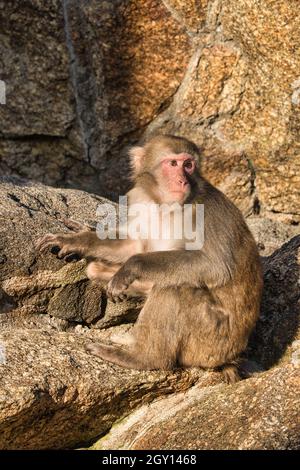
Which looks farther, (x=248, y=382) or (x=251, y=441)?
(x=248, y=382)

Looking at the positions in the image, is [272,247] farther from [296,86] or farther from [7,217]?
[7,217]

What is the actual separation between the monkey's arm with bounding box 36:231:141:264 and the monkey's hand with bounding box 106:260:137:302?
1.30ft

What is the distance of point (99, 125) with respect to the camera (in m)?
7.08

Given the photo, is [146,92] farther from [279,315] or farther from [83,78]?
[279,315]

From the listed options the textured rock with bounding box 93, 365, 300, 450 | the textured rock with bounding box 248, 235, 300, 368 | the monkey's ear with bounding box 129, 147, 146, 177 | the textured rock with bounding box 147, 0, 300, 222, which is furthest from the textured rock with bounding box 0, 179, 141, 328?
the textured rock with bounding box 147, 0, 300, 222

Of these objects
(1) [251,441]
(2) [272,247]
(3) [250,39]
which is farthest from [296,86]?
(1) [251,441]

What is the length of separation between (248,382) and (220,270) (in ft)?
2.02

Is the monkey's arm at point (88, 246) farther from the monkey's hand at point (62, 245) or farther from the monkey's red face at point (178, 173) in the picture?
the monkey's red face at point (178, 173)

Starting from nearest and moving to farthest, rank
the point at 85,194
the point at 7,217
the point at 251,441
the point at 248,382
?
the point at 251,441
the point at 248,382
the point at 7,217
the point at 85,194

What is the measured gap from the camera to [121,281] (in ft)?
16.7

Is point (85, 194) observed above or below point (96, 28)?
below

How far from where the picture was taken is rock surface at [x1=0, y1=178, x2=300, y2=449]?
458 centimetres

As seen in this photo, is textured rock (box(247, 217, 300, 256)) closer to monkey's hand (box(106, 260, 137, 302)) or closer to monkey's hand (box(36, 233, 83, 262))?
monkey's hand (box(36, 233, 83, 262))

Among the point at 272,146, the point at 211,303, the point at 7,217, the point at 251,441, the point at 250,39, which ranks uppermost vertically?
the point at 250,39
